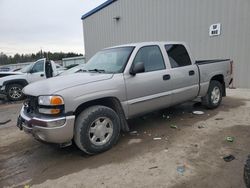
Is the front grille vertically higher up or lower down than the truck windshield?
lower down

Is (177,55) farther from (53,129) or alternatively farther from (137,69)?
(53,129)

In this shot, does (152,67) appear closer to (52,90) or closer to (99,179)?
(52,90)

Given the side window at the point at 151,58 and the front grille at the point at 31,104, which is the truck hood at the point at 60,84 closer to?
the front grille at the point at 31,104

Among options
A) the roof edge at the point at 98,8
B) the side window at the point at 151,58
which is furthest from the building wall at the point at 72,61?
the side window at the point at 151,58

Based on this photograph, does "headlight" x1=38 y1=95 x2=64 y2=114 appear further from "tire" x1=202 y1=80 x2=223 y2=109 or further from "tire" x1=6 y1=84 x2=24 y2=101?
"tire" x1=6 y1=84 x2=24 y2=101

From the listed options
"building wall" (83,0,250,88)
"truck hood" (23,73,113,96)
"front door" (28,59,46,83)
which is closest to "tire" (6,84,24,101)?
"front door" (28,59,46,83)

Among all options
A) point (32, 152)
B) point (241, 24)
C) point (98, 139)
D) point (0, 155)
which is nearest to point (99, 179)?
point (98, 139)

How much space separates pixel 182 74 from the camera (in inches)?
197

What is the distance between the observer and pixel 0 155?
416 centimetres

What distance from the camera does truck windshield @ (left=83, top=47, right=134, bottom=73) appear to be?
4.26 meters

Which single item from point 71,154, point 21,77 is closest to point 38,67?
point 21,77

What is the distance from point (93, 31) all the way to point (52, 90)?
605 inches

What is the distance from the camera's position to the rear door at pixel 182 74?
489 cm

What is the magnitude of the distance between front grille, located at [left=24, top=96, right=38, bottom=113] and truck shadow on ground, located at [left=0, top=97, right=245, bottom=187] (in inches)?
33.0
